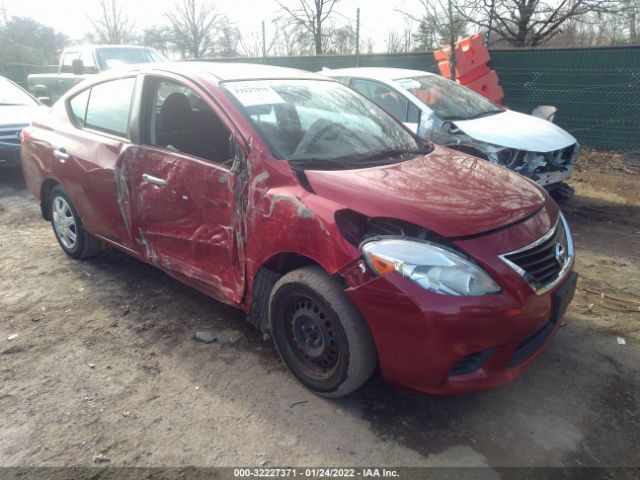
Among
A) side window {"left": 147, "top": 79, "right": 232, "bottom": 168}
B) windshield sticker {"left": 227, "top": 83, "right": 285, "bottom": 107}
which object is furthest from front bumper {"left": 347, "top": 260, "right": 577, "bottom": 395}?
side window {"left": 147, "top": 79, "right": 232, "bottom": 168}

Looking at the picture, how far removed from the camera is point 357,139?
3230 mm

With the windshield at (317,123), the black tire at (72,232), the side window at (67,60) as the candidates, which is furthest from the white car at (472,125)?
the side window at (67,60)

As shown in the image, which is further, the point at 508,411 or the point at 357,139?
the point at 357,139

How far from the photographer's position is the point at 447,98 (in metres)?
6.32

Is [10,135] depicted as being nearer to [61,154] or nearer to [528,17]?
[61,154]

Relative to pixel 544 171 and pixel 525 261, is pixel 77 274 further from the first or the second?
pixel 544 171

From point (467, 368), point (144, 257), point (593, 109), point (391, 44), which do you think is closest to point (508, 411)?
point (467, 368)

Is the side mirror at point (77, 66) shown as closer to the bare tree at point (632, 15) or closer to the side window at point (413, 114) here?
the side window at point (413, 114)

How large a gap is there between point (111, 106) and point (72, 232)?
1301 millimetres

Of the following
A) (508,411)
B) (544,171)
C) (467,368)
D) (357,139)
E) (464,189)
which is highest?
(357,139)

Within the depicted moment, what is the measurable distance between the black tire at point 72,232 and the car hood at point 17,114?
3.59 meters

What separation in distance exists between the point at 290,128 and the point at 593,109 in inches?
319

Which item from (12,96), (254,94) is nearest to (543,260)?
(254,94)

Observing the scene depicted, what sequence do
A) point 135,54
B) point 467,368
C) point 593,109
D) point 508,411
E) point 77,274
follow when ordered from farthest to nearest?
1. point 135,54
2. point 593,109
3. point 77,274
4. point 508,411
5. point 467,368
